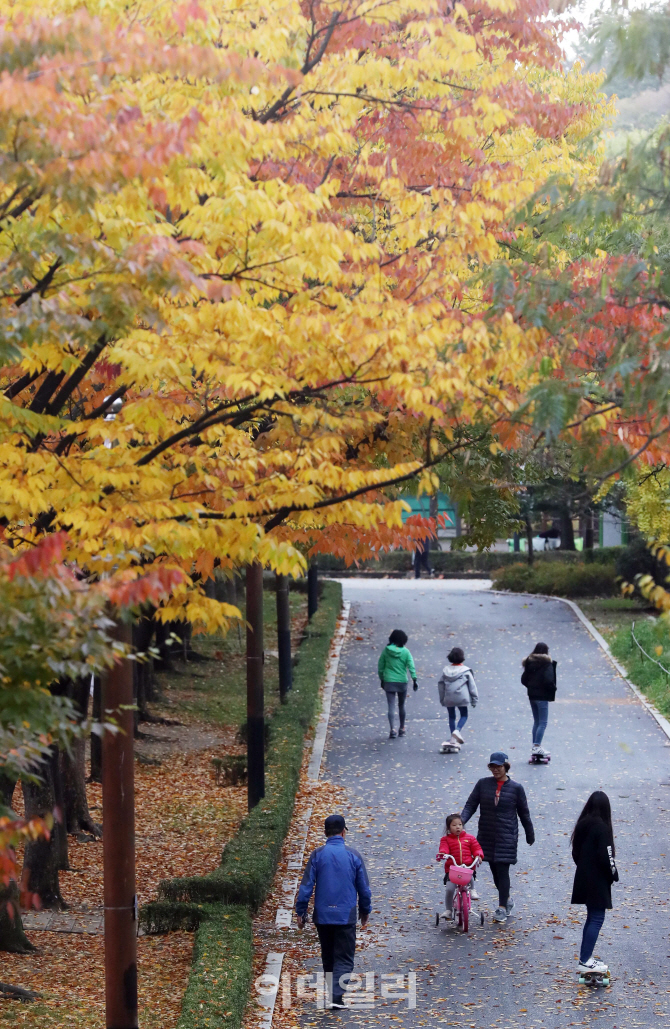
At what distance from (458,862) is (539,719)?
5725 millimetres

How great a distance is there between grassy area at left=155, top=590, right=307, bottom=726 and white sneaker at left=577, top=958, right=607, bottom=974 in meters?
11.3

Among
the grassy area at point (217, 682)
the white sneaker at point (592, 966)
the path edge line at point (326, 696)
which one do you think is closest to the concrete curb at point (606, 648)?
the path edge line at point (326, 696)

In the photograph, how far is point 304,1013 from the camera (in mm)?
8203

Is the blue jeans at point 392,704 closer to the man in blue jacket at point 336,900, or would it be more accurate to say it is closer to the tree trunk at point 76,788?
the tree trunk at point 76,788

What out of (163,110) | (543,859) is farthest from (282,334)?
(543,859)

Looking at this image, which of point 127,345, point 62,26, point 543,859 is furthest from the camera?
point 543,859

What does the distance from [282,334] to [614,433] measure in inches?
102

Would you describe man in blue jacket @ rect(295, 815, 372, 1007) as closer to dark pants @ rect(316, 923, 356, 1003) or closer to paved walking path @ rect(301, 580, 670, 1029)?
dark pants @ rect(316, 923, 356, 1003)

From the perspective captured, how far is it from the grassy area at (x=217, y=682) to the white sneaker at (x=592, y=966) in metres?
11.3

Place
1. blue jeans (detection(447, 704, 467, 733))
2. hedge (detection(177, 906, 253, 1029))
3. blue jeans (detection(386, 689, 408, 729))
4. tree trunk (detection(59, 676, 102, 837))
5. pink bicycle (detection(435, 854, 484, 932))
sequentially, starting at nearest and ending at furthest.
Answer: hedge (detection(177, 906, 253, 1029)) < pink bicycle (detection(435, 854, 484, 932)) < tree trunk (detection(59, 676, 102, 837)) < blue jeans (detection(447, 704, 467, 733)) < blue jeans (detection(386, 689, 408, 729))

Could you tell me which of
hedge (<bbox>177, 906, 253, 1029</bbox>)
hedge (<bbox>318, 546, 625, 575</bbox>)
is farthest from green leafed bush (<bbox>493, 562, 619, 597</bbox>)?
hedge (<bbox>177, 906, 253, 1029</bbox>)

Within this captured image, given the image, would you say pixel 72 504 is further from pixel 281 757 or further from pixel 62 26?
pixel 281 757

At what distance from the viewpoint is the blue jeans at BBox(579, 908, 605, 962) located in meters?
8.61

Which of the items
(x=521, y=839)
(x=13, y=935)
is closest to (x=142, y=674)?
(x=521, y=839)
